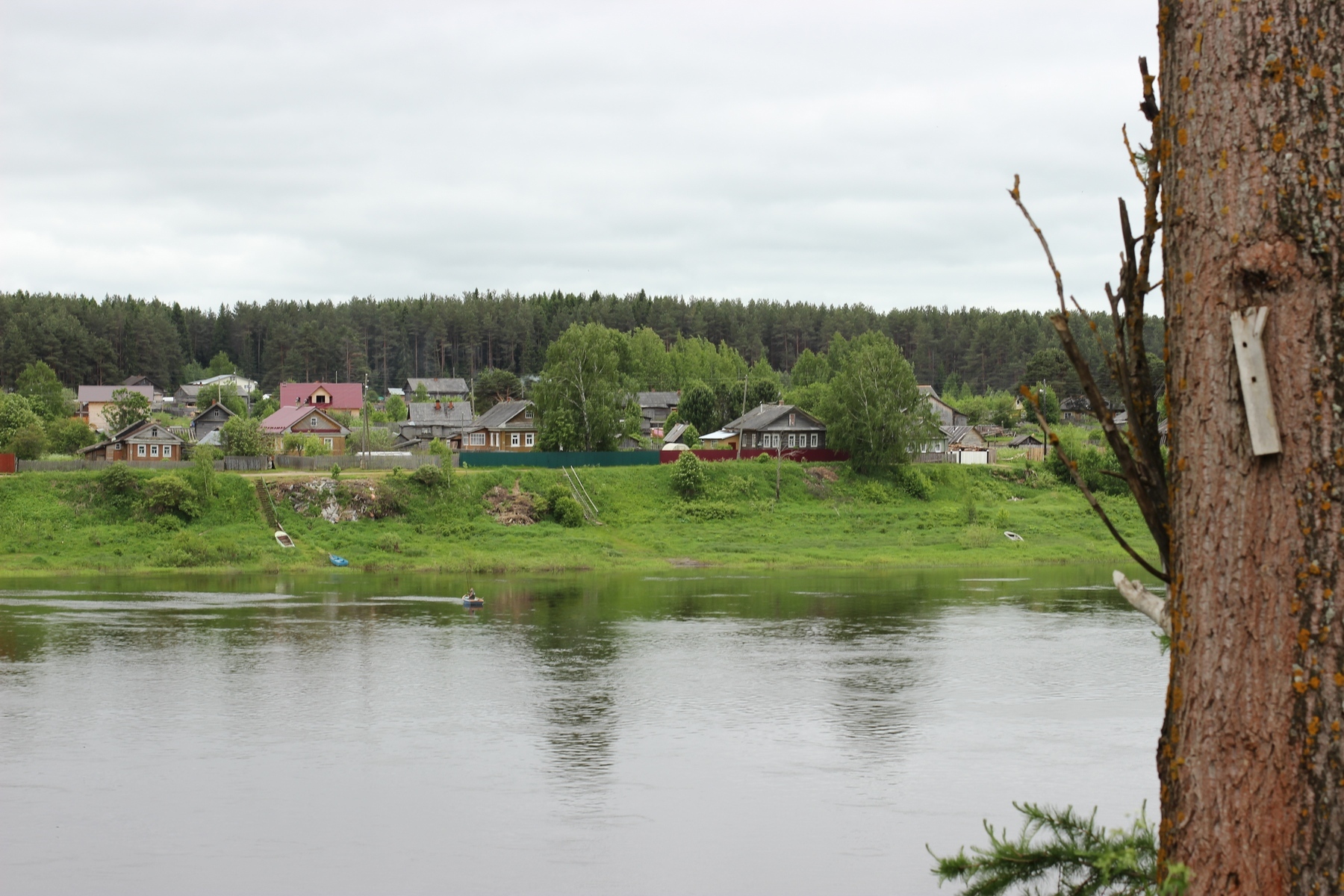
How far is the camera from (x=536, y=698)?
33562 millimetres

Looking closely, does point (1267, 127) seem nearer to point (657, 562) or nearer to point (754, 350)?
point (657, 562)

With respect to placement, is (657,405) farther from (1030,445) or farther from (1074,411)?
(1030,445)

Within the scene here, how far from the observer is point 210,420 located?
12288 cm

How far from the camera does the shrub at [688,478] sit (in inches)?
3169

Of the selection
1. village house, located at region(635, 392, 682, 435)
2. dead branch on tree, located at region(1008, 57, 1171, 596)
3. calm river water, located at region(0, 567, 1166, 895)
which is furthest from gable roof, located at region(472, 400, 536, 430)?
dead branch on tree, located at region(1008, 57, 1171, 596)

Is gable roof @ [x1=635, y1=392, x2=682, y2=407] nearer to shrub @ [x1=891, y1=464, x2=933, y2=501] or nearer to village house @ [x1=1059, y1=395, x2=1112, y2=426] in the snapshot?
village house @ [x1=1059, y1=395, x2=1112, y2=426]

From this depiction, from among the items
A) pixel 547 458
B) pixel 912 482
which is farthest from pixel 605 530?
pixel 912 482

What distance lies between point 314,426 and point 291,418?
132 inches

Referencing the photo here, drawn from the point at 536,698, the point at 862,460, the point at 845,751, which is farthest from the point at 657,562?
the point at 845,751

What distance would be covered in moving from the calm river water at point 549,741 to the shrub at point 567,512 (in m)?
23.0

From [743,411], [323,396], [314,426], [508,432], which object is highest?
[323,396]

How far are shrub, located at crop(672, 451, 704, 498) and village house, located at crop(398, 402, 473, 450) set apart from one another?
45.8m

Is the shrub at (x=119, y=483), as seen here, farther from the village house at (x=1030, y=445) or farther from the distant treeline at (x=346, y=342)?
the distant treeline at (x=346, y=342)

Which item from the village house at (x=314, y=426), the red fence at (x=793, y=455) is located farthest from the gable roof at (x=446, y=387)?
the red fence at (x=793, y=455)
